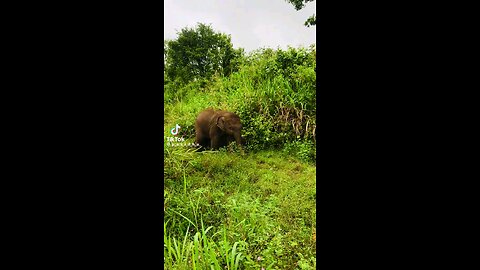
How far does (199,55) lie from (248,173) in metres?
0.77

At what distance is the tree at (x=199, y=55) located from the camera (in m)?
2.15

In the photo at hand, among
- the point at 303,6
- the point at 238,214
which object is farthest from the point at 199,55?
the point at 238,214

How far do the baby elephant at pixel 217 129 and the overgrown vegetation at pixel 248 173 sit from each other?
0.13ft

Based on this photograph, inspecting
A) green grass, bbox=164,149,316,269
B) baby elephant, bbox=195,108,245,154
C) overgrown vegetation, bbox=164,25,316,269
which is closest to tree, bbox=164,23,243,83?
overgrown vegetation, bbox=164,25,316,269

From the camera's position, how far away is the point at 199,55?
2285mm

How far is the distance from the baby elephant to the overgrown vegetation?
41 mm

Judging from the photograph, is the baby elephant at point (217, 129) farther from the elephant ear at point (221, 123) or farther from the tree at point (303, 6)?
the tree at point (303, 6)

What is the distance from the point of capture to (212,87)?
7.43ft

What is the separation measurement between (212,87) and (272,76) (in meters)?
0.39

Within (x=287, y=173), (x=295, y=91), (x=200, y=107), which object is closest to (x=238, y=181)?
(x=287, y=173)

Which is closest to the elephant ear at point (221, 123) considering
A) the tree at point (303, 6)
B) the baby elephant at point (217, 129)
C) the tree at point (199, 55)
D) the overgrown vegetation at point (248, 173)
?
the baby elephant at point (217, 129)

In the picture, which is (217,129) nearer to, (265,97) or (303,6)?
(265,97)

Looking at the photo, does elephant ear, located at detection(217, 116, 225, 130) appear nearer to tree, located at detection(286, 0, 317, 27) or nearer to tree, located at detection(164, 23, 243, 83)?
tree, located at detection(164, 23, 243, 83)
